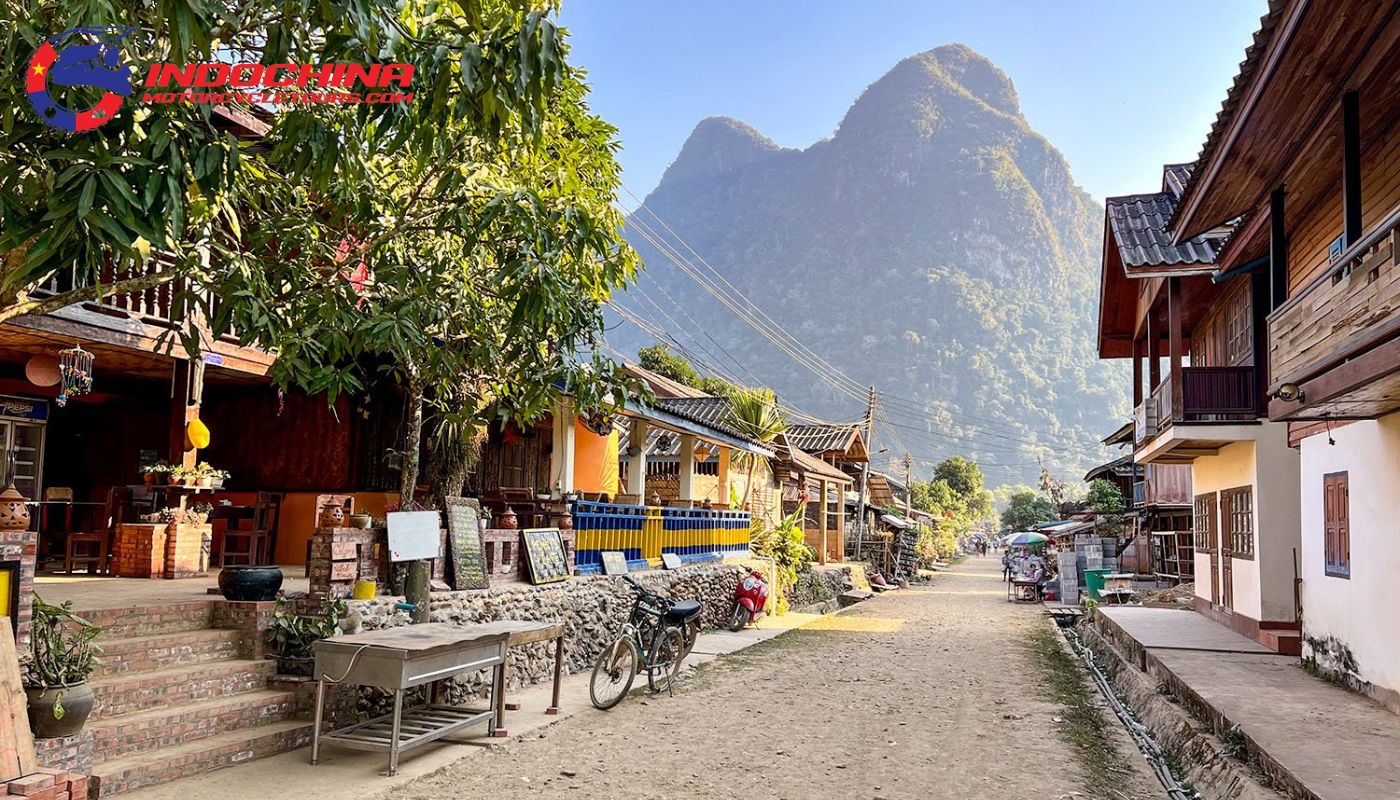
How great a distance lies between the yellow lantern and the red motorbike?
8.55 meters

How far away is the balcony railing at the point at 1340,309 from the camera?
230 inches

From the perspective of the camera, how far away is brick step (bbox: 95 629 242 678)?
5844 mm

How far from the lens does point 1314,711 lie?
23.7 ft

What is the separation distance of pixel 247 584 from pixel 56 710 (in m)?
2.16

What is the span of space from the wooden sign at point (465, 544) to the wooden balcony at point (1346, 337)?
23.8 feet

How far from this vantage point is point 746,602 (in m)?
15.3

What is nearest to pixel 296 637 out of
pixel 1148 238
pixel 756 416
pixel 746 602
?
pixel 746 602

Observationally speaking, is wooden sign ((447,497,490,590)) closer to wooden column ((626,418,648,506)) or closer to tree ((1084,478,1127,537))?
wooden column ((626,418,648,506))

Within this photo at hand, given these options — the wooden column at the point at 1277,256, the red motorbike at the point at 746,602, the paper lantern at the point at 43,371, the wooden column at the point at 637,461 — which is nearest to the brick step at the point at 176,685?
the paper lantern at the point at 43,371

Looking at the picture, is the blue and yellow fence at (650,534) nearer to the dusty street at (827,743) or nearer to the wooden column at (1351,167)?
the dusty street at (827,743)

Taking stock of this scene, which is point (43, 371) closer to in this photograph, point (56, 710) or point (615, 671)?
point (56, 710)

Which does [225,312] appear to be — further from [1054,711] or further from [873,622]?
[873,622]

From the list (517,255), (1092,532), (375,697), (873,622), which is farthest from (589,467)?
(1092,532)

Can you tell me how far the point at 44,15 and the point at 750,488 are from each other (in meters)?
20.4
